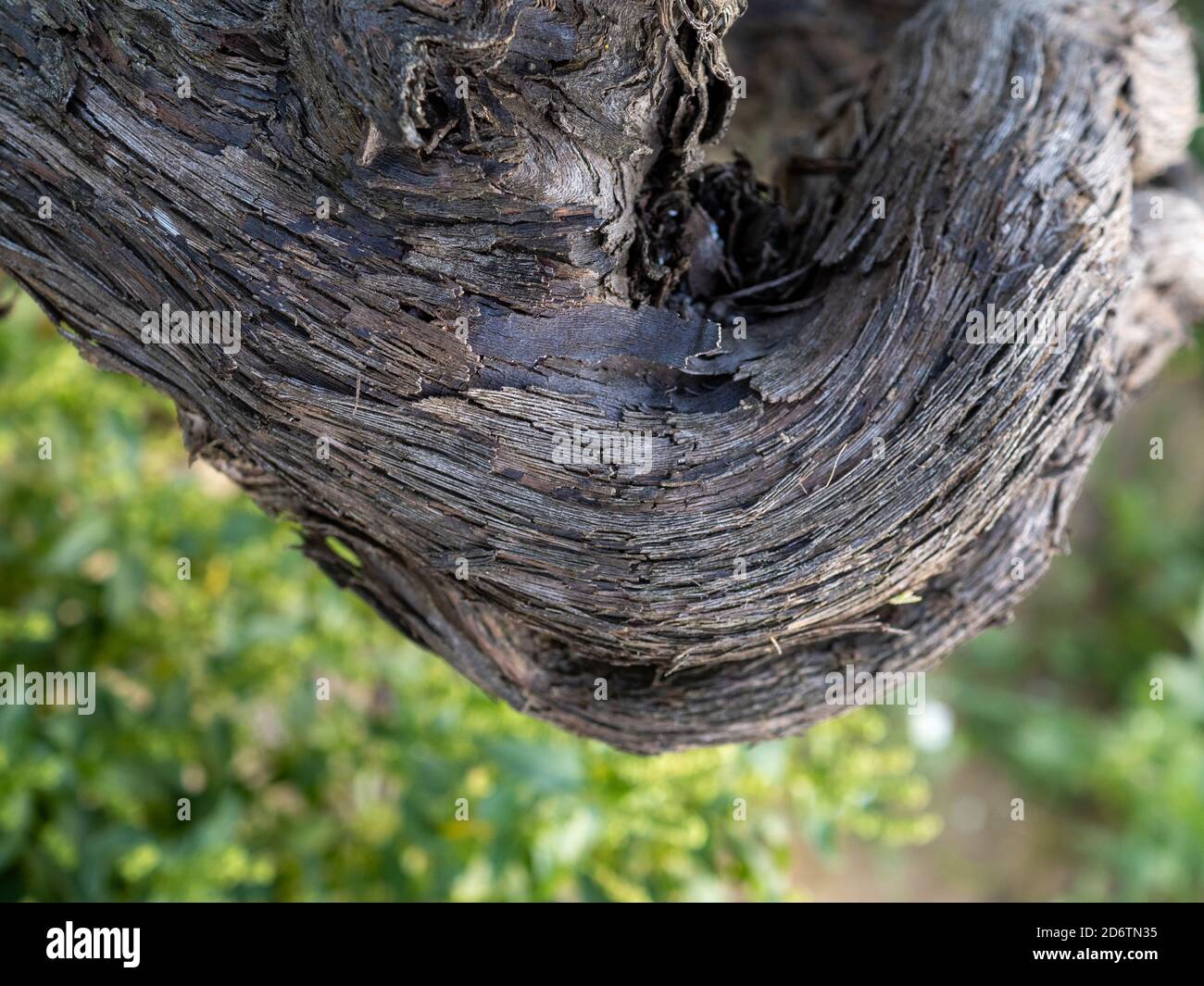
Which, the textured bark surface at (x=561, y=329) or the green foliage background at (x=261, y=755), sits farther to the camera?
the green foliage background at (x=261, y=755)

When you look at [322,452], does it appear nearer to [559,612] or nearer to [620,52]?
[559,612]

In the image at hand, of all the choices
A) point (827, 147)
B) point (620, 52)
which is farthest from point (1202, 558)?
point (620, 52)

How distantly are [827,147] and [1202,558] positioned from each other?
2578mm

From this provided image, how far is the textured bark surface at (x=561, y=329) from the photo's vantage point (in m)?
0.76

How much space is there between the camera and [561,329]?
807mm

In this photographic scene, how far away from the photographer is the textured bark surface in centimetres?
76

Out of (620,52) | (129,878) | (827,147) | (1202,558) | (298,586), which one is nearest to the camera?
(620,52)

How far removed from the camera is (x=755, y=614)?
82 centimetres

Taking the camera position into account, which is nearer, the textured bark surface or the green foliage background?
the textured bark surface
